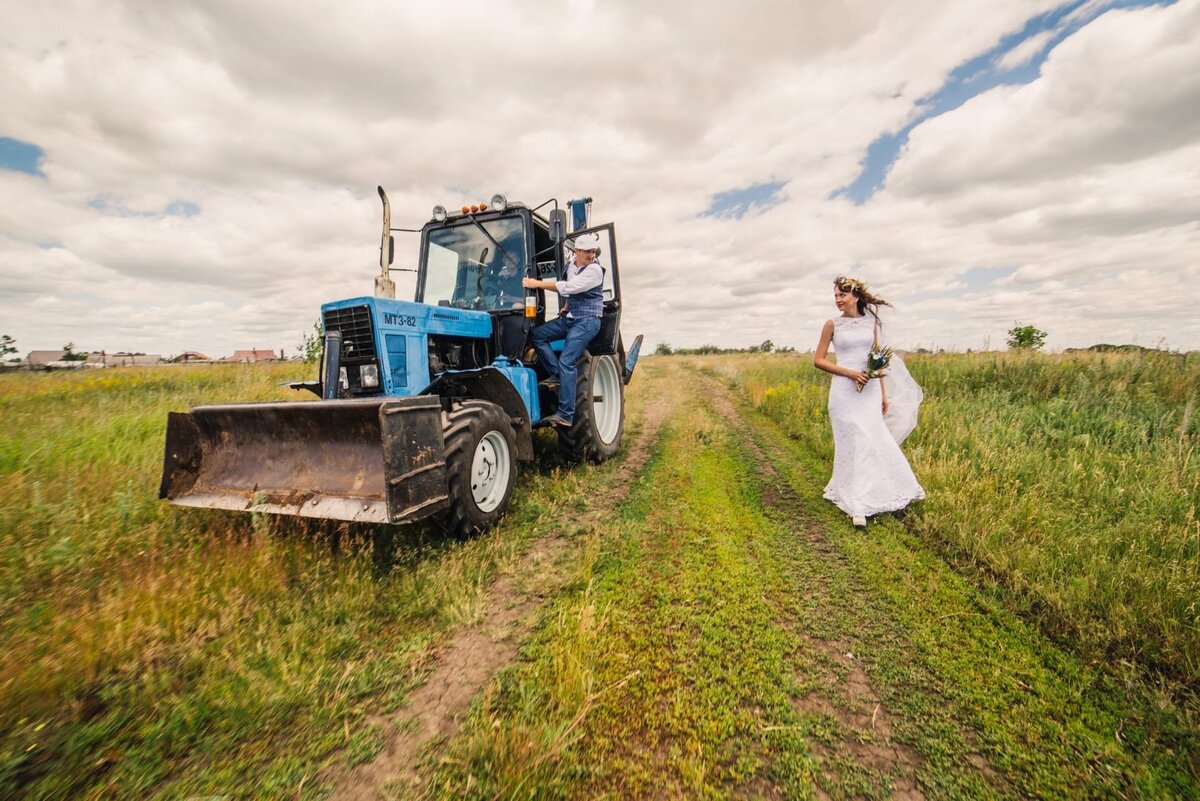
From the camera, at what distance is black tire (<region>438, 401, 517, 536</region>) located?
3.23 metres

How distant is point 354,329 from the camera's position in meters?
3.88

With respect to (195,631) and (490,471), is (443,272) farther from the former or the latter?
(195,631)

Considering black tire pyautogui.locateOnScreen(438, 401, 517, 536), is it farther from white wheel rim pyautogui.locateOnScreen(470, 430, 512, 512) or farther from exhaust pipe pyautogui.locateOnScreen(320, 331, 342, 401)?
exhaust pipe pyautogui.locateOnScreen(320, 331, 342, 401)

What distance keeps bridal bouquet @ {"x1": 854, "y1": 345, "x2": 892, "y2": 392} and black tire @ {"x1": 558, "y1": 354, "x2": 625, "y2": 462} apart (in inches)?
103

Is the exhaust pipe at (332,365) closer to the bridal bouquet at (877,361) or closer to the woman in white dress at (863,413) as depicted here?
the woman in white dress at (863,413)

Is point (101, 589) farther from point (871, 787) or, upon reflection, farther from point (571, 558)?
point (871, 787)

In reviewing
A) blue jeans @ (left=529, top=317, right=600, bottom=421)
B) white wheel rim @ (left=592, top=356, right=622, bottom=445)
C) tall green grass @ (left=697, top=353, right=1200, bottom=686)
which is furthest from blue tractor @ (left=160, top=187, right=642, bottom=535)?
tall green grass @ (left=697, top=353, right=1200, bottom=686)

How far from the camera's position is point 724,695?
2.00 m

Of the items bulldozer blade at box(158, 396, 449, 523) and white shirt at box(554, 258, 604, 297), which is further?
white shirt at box(554, 258, 604, 297)

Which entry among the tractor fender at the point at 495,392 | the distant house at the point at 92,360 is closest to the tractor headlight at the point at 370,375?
the tractor fender at the point at 495,392

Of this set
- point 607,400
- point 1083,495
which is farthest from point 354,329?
point 1083,495

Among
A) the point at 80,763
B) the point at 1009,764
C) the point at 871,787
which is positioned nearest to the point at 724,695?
the point at 871,787

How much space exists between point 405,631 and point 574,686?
3.33 ft

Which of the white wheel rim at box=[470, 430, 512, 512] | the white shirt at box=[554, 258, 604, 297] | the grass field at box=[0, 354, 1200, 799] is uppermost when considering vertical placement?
the white shirt at box=[554, 258, 604, 297]
